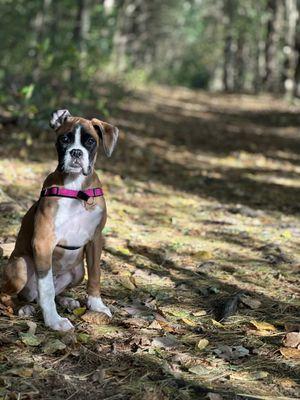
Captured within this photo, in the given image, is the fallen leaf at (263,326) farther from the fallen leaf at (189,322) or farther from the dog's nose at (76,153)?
the dog's nose at (76,153)

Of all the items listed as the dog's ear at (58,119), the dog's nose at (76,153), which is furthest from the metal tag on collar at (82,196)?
the dog's ear at (58,119)

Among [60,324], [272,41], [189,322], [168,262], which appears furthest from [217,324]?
[272,41]

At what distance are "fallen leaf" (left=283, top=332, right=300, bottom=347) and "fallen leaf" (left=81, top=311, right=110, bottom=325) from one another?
121cm

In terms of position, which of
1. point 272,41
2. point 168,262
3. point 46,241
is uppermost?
point 272,41

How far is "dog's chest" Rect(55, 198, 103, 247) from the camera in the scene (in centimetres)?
399

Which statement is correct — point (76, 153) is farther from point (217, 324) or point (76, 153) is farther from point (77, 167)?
point (217, 324)

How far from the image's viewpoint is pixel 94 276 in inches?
167

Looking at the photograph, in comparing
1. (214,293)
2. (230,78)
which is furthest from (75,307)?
(230,78)

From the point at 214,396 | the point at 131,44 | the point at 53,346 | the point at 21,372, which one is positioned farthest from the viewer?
the point at 131,44

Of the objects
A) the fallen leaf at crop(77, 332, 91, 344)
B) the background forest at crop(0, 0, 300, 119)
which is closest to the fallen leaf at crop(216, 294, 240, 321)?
the fallen leaf at crop(77, 332, 91, 344)

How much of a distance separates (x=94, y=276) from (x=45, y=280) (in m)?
0.41

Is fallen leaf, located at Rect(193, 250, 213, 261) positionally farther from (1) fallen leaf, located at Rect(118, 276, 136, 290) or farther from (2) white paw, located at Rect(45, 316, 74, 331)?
(2) white paw, located at Rect(45, 316, 74, 331)

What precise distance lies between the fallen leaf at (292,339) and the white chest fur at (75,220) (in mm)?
1488

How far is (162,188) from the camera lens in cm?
880
